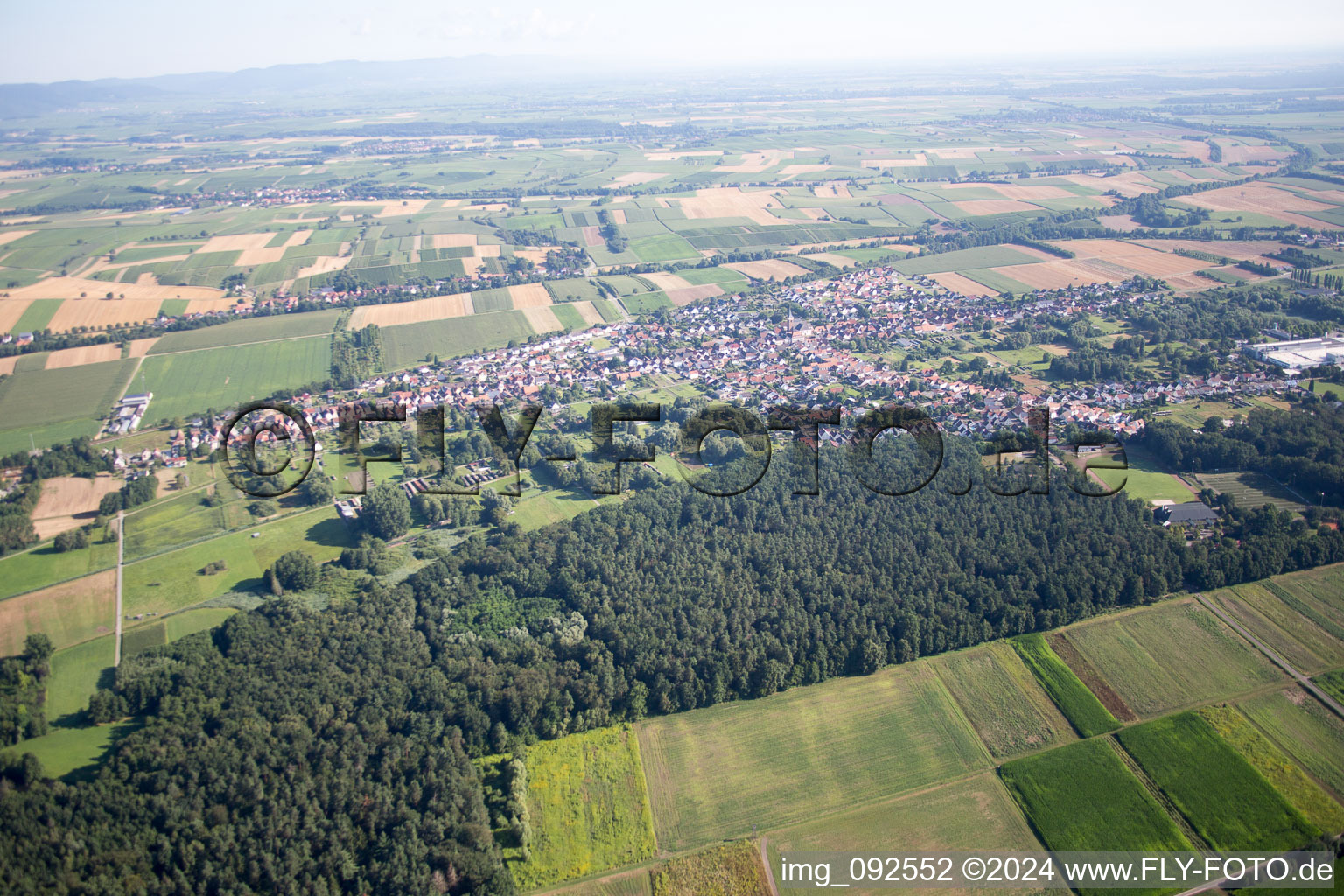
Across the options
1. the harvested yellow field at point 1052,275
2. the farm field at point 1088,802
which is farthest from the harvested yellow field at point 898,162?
the farm field at point 1088,802

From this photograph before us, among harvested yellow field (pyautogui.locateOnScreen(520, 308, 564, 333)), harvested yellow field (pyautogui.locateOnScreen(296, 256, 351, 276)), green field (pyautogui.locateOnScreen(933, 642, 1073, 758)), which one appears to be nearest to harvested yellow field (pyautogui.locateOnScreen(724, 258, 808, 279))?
harvested yellow field (pyautogui.locateOnScreen(520, 308, 564, 333))

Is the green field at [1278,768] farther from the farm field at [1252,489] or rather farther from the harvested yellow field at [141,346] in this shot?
the harvested yellow field at [141,346]

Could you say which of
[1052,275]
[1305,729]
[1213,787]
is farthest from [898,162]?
[1213,787]

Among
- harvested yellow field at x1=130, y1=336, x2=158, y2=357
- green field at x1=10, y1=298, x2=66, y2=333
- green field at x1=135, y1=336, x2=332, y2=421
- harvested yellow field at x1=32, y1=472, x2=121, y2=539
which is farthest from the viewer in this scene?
green field at x1=10, y1=298, x2=66, y2=333

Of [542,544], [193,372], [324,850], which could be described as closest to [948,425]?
[542,544]

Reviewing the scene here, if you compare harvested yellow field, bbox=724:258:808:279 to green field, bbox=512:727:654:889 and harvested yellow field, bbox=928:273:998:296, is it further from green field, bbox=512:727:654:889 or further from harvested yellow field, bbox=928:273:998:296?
green field, bbox=512:727:654:889

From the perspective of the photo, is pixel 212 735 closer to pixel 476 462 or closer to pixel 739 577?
pixel 739 577

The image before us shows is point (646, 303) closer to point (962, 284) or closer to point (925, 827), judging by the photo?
point (962, 284)
